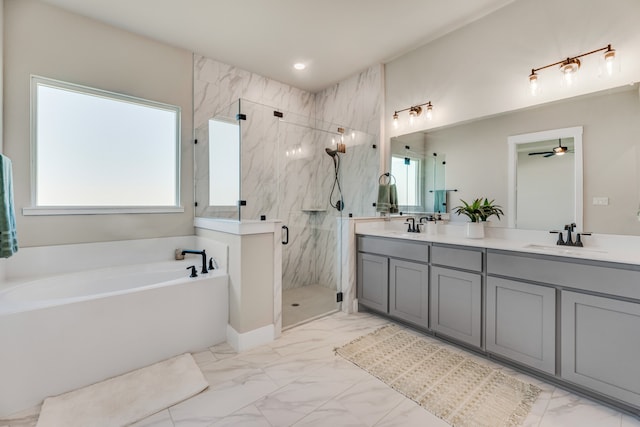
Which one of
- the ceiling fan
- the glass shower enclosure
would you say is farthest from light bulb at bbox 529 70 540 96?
the glass shower enclosure

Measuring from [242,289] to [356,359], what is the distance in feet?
3.60

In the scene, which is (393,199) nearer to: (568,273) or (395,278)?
(395,278)

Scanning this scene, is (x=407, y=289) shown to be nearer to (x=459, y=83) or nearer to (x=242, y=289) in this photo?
(x=242, y=289)

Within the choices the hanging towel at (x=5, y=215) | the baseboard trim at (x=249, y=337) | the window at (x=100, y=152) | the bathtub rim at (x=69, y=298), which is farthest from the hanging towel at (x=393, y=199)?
the hanging towel at (x=5, y=215)

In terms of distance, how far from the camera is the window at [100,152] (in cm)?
255

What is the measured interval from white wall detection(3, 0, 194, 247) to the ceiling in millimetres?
155

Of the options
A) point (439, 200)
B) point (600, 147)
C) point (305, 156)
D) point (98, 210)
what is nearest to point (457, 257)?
point (439, 200)

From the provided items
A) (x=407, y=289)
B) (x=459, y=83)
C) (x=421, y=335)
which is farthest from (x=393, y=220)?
(x=459, y=83)

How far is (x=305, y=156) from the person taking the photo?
3779 mm

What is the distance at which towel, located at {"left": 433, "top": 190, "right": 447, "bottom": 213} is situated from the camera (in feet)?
9.86

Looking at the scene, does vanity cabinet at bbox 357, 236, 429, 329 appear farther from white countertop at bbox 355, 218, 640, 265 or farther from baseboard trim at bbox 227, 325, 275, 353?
baseboard trim at bbox 227, 325, 275, 353

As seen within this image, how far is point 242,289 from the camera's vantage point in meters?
2.44

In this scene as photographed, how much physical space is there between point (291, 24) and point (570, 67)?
241 cm

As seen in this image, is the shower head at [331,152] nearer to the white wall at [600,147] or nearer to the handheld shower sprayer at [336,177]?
the handheld shower sprayer at [336,177]
